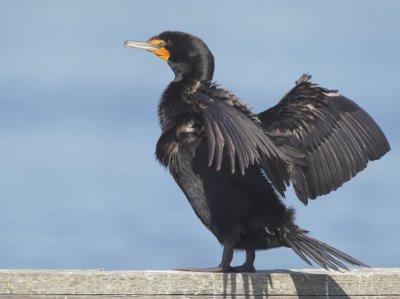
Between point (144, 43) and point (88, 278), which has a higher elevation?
point (144, 43)

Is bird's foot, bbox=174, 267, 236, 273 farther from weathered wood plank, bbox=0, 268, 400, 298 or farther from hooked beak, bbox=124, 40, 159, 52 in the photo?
hooked beak, bbox=124, 40, 159, 52

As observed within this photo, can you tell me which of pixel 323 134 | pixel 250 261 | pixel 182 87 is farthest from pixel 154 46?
pixel 250 261

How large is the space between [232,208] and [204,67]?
1148 mm

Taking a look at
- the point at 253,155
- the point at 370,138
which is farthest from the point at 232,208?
the point at 370,138

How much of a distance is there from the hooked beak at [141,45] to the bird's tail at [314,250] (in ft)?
6.06

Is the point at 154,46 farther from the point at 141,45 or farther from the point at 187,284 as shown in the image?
the point at 187,284

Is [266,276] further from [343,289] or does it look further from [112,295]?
[112,295]

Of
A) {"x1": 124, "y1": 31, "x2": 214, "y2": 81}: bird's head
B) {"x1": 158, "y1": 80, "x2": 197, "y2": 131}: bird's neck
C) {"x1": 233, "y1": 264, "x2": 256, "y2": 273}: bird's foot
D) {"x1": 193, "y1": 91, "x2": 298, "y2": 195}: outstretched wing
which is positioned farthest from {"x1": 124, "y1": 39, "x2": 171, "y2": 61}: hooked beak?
{"x1": 233, "y1": 264, "x2": 256, "y2": 273}: bird's foot

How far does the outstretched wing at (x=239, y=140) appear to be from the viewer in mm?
5754

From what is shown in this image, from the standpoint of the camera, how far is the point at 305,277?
608cm

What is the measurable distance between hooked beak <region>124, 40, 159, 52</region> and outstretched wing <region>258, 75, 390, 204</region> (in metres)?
1.09

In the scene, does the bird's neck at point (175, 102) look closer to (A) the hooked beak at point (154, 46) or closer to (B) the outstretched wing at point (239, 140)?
(B) the outstretched wing at point (239, 140)

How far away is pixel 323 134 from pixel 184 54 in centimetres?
118

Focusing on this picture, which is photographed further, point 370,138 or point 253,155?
point 370,138
